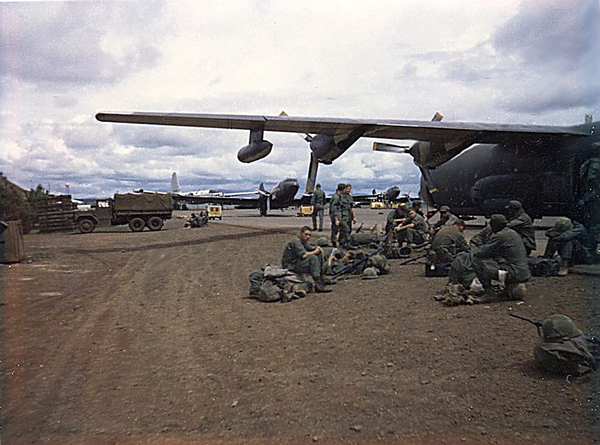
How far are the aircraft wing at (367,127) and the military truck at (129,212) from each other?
952cm

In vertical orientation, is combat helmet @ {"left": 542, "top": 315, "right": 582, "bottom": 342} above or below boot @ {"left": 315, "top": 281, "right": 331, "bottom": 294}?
above

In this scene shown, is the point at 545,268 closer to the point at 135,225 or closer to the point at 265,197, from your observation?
the point at 135,225

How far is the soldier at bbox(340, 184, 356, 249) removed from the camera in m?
11.3

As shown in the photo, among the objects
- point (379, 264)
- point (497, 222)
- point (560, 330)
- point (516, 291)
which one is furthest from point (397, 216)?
point (560, 330)

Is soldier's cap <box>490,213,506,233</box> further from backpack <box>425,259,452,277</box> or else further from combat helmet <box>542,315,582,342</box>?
combat helmet <box>542,315,582,342</box>

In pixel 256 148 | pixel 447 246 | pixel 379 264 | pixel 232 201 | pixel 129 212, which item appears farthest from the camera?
pixel 232 201

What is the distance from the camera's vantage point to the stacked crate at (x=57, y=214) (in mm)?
18406

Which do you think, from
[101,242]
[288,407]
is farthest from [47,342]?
[101,242]

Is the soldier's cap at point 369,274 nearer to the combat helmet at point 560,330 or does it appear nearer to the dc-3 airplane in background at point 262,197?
the combat helmet at point 560,330

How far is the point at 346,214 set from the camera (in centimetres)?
1137

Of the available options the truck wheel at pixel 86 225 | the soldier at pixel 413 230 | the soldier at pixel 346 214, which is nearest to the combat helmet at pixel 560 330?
the soldier at pixel 413 230

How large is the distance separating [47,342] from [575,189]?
1196cm

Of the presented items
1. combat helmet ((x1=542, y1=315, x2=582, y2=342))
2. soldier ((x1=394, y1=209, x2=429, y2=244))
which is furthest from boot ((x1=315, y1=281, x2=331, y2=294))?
combat helmet ((x1=542, y1=315, x2=582, y2=342))

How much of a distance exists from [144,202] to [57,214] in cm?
357
